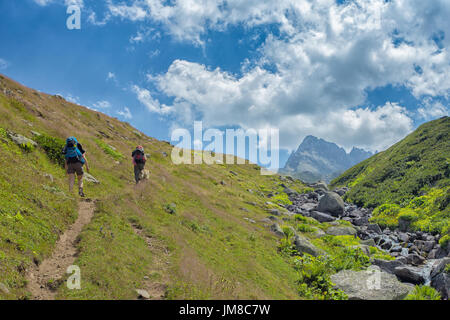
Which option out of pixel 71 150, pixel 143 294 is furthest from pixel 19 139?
pixel 143 294

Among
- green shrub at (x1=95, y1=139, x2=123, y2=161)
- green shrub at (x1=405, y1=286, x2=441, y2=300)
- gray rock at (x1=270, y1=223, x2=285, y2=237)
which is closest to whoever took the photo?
green shrub at (x1=405, y1=286, x2=441, y2=300)

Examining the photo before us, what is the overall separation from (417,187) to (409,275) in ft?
100

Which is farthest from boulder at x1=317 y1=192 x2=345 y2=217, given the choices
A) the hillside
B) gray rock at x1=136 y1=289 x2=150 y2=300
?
gray rock at x1=136 y1=289 x2=150 y2=300

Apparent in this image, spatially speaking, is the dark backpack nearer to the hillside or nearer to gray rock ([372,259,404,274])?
the hillside

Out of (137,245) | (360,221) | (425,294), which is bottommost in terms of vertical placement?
(425,294)

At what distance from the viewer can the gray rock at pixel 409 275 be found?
15633 mm

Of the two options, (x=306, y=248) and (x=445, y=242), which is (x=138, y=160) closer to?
(x=306, y=248)

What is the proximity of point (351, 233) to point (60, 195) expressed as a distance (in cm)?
2531

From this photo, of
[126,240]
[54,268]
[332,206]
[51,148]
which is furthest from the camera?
[332,206]

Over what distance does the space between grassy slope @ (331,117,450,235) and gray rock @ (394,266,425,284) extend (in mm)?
10392

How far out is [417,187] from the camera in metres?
39.9

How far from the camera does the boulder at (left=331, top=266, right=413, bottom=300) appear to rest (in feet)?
39.4

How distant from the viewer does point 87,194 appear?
15594 mm

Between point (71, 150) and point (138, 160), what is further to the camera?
point (138, 160)
